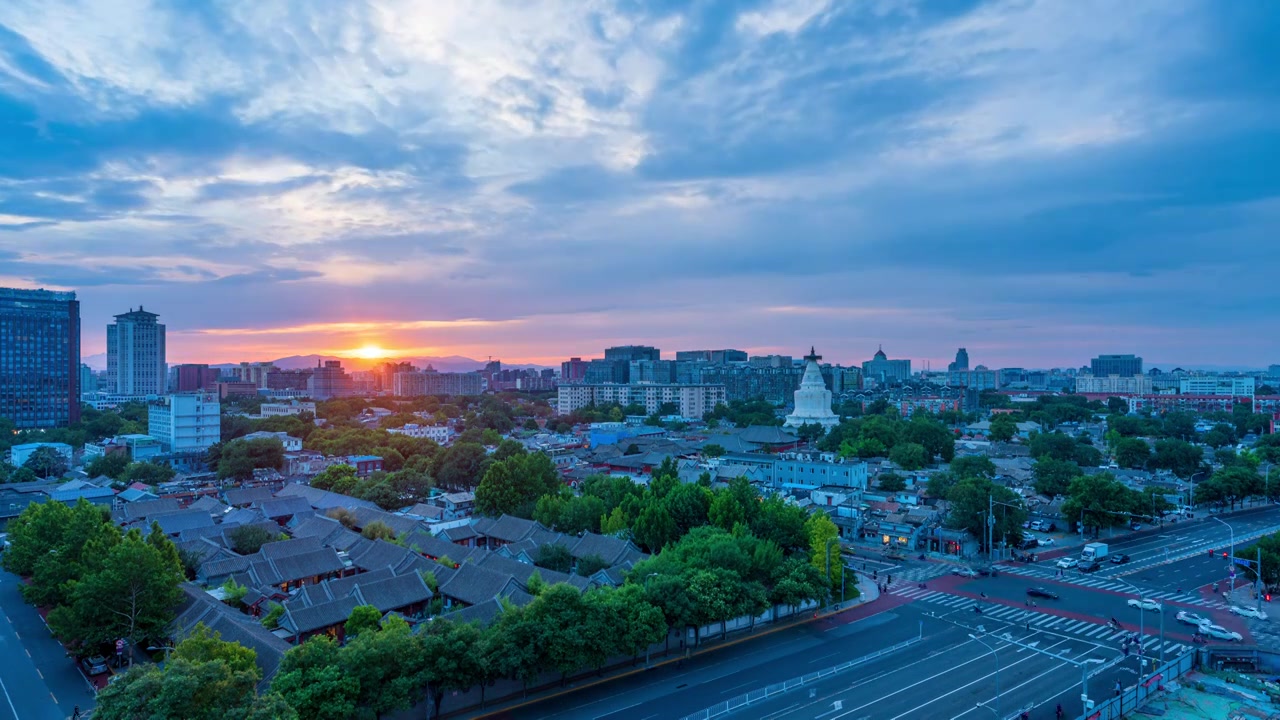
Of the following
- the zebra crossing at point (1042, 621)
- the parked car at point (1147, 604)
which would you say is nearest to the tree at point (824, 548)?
the zebra crossing at point (1042, 621)

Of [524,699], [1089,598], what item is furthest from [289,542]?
[1089,598]

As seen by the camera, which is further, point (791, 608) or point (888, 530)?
point (888, 530)

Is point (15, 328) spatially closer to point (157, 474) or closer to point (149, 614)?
point (157, 474)

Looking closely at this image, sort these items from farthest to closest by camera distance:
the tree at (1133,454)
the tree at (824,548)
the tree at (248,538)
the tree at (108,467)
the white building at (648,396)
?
the white building at (648,396) → the tree at (1133,454) → the tree at (108,467) → the tree at (248,538) → the tree at (824,548)

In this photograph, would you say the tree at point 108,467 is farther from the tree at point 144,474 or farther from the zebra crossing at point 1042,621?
the zebra crossing at point 1042,621

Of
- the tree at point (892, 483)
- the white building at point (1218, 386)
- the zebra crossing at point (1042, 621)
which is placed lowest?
the zebra crossing at point (1042, 621)

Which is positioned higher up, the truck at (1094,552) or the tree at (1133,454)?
the tree at (1133,454)

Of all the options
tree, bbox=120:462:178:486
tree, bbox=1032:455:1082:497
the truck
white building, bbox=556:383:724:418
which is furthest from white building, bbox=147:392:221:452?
tree, bbox=1032:455:1082:497

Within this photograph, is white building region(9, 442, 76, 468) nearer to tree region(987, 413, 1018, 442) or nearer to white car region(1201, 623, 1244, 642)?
white car region(1201, 623, 1244, 642)
